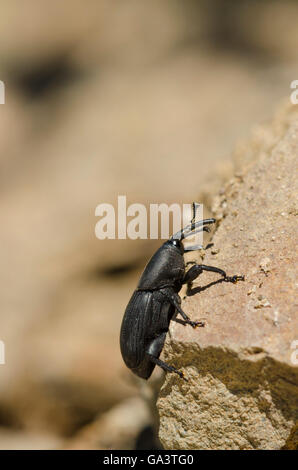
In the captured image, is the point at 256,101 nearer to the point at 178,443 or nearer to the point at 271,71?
the point at 271,71

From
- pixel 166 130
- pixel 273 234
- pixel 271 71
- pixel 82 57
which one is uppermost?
pixel 82 57

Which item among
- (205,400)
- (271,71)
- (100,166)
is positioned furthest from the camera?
(271,71)

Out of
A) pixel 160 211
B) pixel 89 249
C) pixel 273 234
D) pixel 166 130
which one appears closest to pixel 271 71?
pixel 166 130

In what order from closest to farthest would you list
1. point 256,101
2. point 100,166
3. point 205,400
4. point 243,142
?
point 205,400 → point 243,142 → point 100,166 → point 256,101

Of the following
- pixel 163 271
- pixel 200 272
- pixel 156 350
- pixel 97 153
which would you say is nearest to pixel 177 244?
pixel 163 271

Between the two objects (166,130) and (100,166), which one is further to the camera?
(166,130)

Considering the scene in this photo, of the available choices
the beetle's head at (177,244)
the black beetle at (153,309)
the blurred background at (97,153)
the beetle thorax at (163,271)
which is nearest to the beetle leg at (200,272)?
the black beetle at (153,309)

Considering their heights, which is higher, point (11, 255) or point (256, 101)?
point (256, 101)
